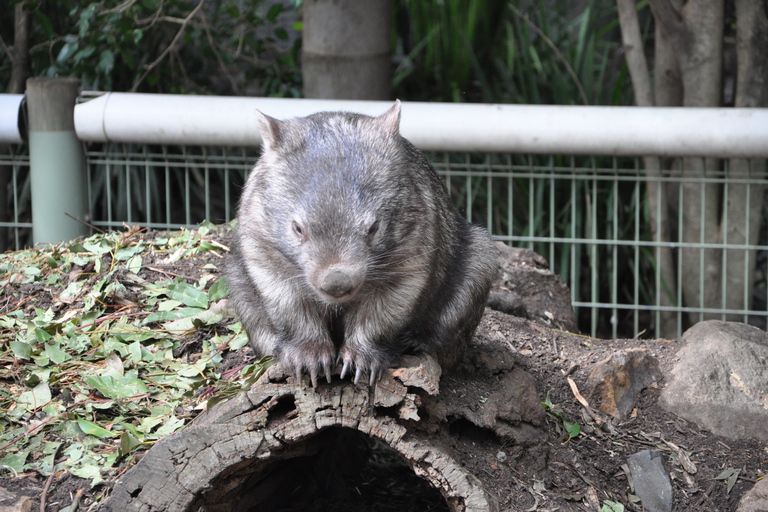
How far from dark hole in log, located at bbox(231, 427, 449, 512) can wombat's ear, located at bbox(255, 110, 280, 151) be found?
1138 mm

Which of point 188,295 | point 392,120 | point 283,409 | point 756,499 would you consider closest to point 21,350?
point 188,295

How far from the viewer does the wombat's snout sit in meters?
2.40

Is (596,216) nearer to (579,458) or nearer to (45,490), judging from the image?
(579,458)

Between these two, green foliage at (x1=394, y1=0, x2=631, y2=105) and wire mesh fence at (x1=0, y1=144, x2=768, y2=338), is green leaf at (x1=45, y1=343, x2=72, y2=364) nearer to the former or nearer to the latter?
wire mesh fence at (x1=0, y1=144, x2=768, y2=338)

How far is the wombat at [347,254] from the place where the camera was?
8.36 ft

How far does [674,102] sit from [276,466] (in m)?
3.55

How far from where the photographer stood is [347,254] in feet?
8.16

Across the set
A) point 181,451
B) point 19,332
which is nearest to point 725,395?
point 181,451

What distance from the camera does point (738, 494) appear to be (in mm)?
2975

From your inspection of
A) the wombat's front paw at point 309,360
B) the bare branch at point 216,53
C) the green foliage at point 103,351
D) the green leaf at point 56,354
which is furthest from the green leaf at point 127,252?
the bare branch at point 216,53

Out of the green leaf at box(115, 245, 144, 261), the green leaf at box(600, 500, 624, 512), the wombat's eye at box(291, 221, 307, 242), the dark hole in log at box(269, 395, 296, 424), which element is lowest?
the green leaf at box(600, 500, 624, 512)

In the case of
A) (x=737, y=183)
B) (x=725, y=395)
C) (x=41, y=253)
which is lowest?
(x=725, y=395)

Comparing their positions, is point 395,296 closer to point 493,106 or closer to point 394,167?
point 394,167

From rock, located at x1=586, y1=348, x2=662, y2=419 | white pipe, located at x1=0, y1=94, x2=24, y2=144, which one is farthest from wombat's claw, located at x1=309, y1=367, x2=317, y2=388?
white pipe, located at x1=0, y1=94, x2=24, y2=144
